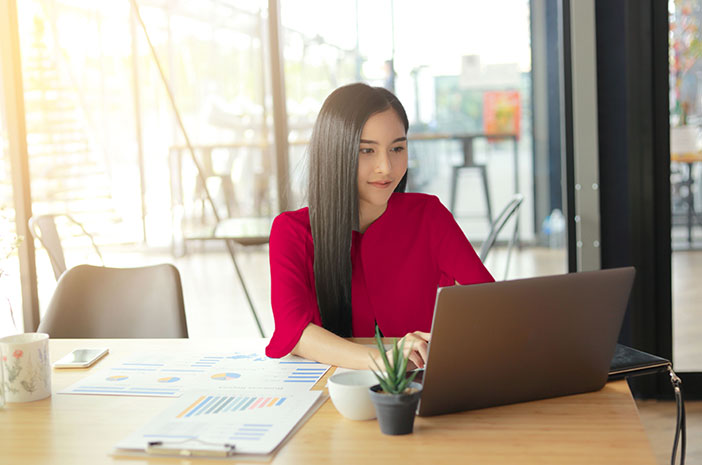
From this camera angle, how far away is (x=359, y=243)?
1777 mm

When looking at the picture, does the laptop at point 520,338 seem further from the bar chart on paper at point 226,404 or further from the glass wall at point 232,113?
the glass wall at point 232,113

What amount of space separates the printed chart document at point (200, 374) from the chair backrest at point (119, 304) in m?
0.56

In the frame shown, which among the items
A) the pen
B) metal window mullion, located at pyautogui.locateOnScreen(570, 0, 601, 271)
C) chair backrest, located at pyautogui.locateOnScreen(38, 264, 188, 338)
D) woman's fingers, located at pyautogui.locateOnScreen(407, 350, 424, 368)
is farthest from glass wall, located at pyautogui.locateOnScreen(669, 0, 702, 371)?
the pen

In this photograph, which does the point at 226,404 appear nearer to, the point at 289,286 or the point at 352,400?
the point at 352,400

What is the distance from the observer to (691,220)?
9.98ft

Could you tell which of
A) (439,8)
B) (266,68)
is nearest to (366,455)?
(266,68)

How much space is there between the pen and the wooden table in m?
0.01

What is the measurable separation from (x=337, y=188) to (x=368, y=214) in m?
0.17

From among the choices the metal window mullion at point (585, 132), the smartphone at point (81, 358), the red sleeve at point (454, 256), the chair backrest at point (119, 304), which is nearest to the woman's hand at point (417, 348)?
the red sleeve at point (454, 256)

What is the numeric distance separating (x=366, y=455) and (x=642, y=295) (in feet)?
7.67

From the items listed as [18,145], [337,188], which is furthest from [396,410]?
[18,145]

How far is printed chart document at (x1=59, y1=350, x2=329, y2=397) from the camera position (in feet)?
4.37

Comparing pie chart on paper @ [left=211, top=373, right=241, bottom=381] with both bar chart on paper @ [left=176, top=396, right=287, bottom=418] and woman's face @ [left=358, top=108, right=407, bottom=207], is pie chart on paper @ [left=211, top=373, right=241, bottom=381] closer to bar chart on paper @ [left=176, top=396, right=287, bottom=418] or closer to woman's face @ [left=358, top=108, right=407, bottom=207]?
bar chart on paper @ [left=176, top=396, right=287, bottom=418]

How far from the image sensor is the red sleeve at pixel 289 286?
152 cm
